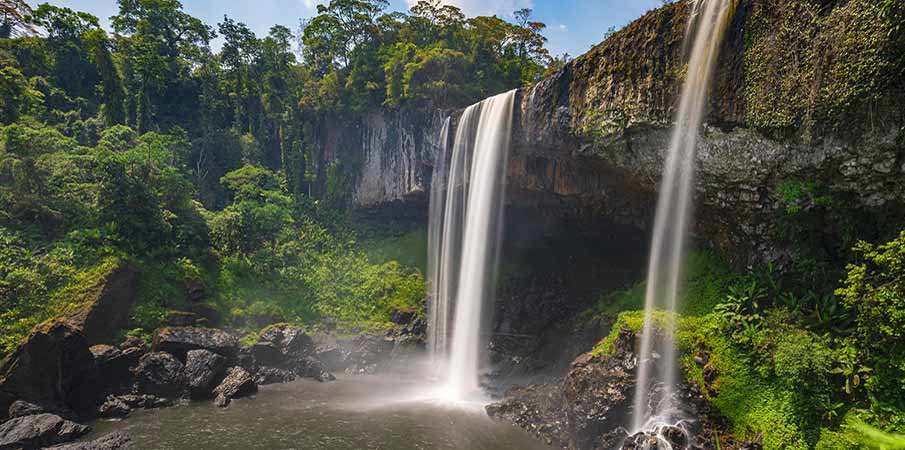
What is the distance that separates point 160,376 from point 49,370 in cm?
300

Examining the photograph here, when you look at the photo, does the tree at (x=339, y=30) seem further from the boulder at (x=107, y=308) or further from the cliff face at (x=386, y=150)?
the boulder at (x=107, y=308)

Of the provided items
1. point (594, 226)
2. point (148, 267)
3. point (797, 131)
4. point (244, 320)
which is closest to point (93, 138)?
point (148, 267)

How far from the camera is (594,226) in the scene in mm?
19219

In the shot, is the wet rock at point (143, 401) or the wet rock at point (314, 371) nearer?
the wet rock at point (143, 401)

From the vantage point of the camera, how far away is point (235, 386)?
15.3 metres

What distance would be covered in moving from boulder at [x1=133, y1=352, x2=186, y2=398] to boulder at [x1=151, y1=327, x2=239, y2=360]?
52 cm

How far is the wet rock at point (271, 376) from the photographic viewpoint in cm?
1714

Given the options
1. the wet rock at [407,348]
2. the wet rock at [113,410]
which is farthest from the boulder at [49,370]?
the wet rock at [407,348]

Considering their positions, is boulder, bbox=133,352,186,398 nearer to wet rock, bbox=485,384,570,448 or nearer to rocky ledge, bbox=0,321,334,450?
rocky ledge, bbox=0,321,334,450

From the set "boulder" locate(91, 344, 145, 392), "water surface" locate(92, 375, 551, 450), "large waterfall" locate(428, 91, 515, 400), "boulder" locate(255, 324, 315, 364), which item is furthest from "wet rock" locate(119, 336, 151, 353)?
"large waterfall" locate(428, 91, 515, 400)

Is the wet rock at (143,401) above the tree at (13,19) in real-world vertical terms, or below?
below

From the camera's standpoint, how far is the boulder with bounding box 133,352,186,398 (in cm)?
1494

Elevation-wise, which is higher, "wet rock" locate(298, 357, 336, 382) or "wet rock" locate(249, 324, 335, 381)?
"wet rock" locate(249, 324, 335, 381)

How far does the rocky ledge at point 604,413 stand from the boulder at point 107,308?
1499cm
